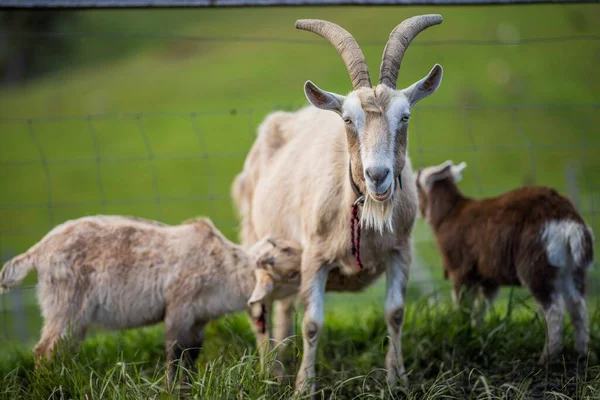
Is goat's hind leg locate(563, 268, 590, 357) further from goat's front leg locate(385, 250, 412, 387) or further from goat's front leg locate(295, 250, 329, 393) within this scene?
goat's front leg locate(295, 250, 329, 393)

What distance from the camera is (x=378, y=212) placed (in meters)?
5.59

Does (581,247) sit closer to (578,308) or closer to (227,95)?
(578,308)

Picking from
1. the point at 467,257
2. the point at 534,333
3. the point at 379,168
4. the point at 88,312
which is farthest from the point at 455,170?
the point at 88,312

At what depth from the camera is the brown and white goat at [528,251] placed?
666 cm

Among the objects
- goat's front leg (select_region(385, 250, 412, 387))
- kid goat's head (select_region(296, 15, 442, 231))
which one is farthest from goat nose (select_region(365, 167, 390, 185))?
goat's front leg (select_region(385, 250, 412, 387))

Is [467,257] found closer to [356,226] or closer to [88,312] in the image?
[356,226]

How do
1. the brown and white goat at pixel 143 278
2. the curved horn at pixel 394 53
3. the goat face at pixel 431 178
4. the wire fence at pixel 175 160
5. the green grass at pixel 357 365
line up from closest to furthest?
the green grass at pixel 357 365
the curved horn at pixel 394 53
the brown and white goat at pixel 143 278
the goat face at pixel 431 178
the wire fence at pixel 175 160

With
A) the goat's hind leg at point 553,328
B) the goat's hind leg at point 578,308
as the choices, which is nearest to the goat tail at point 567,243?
the goat's hind leg at point 578,308

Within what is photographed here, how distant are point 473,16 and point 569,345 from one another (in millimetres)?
43120

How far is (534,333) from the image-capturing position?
693 centimetres

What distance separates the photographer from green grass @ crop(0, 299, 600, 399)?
5.31 m

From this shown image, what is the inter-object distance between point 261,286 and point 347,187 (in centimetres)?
100

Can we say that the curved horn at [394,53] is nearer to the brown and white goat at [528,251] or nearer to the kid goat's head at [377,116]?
the kid goat's head at [377,116]

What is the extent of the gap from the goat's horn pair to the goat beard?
774mm
